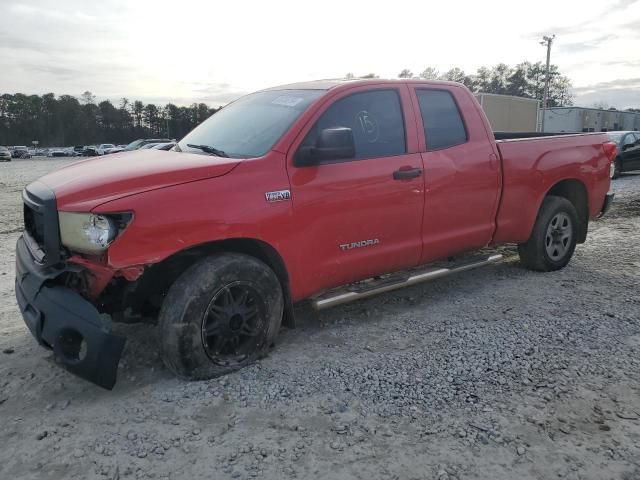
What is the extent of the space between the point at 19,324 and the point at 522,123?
28381 mm

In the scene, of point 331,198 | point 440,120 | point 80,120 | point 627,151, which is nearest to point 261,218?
point 331,198

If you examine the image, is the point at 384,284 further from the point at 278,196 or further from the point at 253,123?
the point at 253,123

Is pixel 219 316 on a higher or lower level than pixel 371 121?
Answer: lower

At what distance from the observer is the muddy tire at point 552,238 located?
5.51 meters

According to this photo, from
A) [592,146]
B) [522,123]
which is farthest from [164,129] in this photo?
[592,146]

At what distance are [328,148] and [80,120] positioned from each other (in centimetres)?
10492

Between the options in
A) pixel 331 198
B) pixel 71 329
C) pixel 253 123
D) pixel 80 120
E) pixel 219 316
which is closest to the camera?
pixel 71 329

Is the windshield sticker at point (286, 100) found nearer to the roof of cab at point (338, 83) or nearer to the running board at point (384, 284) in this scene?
the roof of cab at point (338, 83)

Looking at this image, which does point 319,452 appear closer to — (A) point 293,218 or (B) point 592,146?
(A) point 293,218

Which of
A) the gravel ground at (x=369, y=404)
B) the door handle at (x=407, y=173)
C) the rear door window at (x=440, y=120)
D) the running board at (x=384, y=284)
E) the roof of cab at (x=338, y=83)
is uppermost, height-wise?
the roof of cab at (x=338, y=83)

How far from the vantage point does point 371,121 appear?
4180mm

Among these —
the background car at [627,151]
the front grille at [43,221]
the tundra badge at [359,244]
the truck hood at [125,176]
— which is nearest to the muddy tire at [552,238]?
the tundra badge at [359,244]

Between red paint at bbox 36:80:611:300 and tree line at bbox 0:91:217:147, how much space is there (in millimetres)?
88602

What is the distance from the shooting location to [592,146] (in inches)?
229
